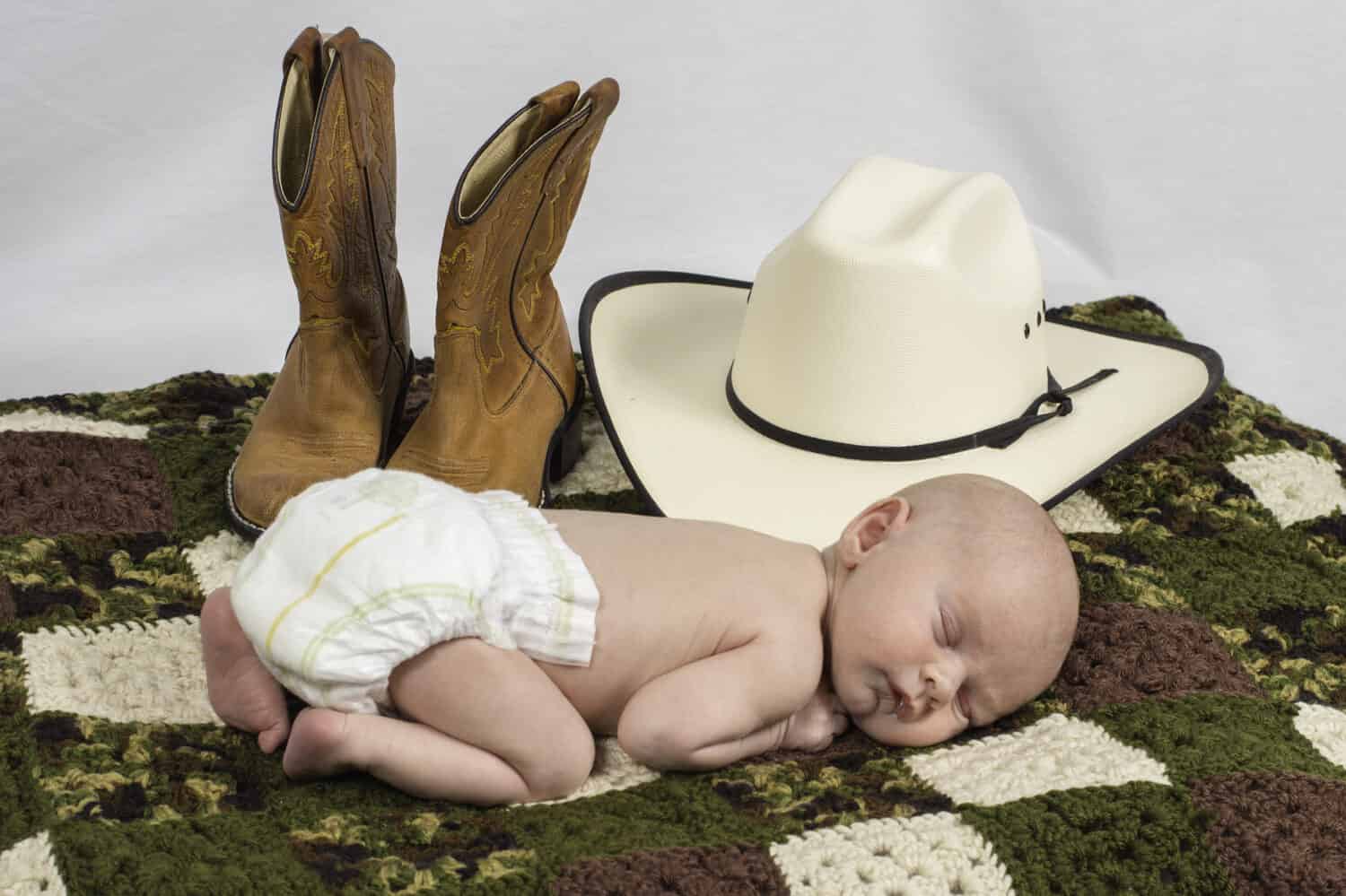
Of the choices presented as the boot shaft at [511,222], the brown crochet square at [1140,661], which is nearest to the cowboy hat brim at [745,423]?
the boot shaft at [511,222]

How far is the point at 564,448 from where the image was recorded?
7.17 ft

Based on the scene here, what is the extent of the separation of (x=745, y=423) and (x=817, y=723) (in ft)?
1.93

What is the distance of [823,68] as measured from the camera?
313 cm

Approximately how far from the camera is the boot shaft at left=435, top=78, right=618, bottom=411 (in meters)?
1.93

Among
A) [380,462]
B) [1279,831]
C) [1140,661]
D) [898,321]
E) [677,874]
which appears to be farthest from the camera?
[380,462]

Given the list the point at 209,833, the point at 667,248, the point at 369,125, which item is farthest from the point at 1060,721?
the point at 667,248

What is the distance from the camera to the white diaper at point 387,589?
144 centimetres

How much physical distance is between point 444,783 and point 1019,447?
914 mm

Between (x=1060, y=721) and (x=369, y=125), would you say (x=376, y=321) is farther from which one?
(x=1060, y=721)

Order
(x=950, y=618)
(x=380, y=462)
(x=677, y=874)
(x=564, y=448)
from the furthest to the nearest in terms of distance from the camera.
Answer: (x=564, y=448) → (x=380, y=462) → (x=950, y=618) → (x=677, y=874)

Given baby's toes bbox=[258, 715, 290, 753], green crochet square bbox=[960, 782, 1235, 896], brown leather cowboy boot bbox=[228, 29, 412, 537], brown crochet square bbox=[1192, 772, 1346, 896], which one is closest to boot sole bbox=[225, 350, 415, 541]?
brown leather cowboy boot bbox=[228, 29, 412, 537]

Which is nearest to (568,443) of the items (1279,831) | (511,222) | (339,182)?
(511,222)

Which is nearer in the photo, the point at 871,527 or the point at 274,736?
the point at 274,736

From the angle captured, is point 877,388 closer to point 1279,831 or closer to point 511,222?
point 511,222
